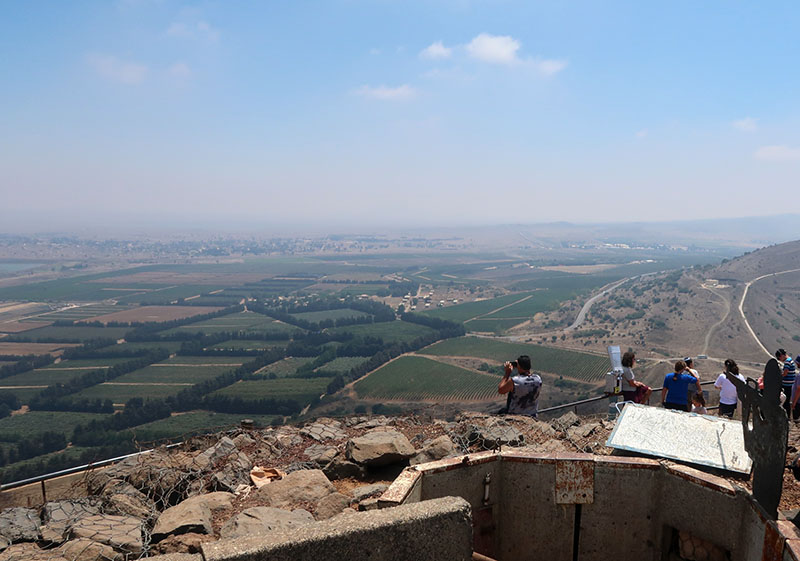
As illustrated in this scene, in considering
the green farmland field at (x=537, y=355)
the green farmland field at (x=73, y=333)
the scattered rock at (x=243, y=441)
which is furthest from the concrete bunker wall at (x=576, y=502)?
the green farmland field at (x=73, y=333)

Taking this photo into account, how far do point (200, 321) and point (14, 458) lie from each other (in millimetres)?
61673

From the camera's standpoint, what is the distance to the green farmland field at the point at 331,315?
366 feet

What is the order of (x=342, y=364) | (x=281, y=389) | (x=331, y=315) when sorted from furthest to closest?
(x=331, y=315), (x=342, y=364), (x=281, y=389)

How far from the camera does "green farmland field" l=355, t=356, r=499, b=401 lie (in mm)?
58719

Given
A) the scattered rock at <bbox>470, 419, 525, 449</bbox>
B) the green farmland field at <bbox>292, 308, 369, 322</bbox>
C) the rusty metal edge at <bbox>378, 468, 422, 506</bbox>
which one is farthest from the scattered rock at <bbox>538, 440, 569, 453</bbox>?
the green farmland field at <bbox>292, 308, 369, 322</bbox>

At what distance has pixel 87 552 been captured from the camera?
4723 mm

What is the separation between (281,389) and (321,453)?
57.7 metres

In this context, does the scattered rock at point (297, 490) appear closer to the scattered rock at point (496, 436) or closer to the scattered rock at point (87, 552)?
the scattered rock at point (87, 552)

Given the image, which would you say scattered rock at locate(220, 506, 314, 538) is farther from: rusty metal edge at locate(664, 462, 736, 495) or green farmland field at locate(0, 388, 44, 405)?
green farmland field at locate(0, 388, 44, 405)

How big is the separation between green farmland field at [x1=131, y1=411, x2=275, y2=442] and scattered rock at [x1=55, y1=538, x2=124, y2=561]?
153ft

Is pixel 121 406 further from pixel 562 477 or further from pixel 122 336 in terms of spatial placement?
pixel 562 477

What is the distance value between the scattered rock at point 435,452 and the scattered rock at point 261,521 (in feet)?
7.34

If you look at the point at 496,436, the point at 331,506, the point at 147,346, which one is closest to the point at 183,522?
the point at 331,506

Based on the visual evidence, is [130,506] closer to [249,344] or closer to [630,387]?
[630,387]
